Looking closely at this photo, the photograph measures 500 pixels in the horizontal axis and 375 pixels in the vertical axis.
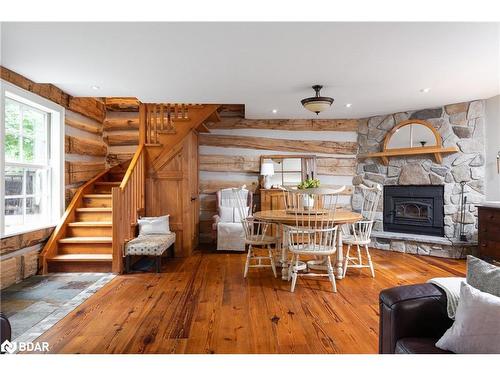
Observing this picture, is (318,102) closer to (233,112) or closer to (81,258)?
(233,112)

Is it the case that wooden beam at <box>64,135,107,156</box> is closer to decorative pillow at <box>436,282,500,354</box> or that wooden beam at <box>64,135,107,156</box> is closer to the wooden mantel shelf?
decorative pillow at <box>436,282,500,354</box>

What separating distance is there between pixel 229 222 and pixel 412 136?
351 centimetres

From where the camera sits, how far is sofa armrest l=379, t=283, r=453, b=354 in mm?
1427

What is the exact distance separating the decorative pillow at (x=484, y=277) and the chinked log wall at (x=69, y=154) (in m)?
4.08

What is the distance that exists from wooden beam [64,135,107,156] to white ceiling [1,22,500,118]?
2.62 ft

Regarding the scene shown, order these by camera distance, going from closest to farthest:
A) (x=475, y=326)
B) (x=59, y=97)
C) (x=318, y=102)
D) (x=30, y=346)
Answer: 1. (x=475, y=326)
2. (x=30, y=346)
3. (x=318, y=102)
4. (x=59, y=97)

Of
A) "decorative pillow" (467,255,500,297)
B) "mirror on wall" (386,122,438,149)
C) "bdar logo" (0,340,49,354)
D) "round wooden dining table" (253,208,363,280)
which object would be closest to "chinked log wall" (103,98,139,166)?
"round wooden dining table" (253,208,363,280)

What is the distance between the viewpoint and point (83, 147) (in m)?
4.75

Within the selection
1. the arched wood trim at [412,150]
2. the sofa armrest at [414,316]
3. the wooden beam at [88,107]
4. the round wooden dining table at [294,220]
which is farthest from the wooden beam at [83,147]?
the arched wood trim at [412,150]

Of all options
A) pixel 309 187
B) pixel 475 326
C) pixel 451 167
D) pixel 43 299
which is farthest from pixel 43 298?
pixel 451 167

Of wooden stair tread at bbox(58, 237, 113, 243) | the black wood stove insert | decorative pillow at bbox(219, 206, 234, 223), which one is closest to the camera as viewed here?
wooden stair tread at bbox(58, 237, 113, 243)
